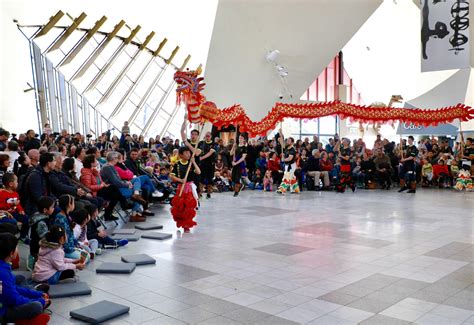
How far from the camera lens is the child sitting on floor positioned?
4828 millimetres

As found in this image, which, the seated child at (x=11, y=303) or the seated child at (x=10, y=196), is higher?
the seated child at (x=10, y=196)

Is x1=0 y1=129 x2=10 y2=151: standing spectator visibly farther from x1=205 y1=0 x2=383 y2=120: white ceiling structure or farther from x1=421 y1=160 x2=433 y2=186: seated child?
x1=205 y1=0 x2=383 y2=120: white ceiling structure

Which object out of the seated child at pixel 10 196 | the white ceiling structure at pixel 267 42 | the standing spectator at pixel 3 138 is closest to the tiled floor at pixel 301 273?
the seated child at pixel 10 196

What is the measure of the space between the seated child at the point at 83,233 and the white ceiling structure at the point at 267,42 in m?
14.5

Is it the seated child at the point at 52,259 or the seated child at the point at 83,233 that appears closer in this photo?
the seated child at the point at 52,259

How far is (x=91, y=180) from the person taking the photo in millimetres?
7012

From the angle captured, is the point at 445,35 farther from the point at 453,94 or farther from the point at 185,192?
the point at 185,192

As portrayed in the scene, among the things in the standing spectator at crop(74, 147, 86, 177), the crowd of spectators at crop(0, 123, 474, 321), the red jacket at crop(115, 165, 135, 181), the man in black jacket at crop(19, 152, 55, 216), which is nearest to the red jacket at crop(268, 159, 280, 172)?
the crowd of spectators at crop(0, 123, 474, 321)

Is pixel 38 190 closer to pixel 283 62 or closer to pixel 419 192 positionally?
pixel 419 192

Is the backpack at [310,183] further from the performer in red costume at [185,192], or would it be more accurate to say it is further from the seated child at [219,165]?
the performer in red costume at [185,192]

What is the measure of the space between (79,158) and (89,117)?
379 inches

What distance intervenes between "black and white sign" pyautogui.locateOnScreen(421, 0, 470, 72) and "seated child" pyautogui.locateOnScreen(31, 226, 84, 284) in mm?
14474

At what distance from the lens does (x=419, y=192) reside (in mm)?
12742

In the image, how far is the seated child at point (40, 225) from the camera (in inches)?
176
